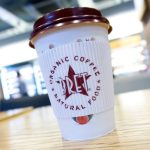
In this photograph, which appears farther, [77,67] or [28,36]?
[28,36]

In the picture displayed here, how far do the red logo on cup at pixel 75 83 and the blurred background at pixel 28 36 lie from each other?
11.8ft

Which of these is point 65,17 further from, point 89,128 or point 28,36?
point 28,36

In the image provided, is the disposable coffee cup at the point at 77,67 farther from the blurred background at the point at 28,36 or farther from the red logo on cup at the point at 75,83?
the blurred background at the point at 28,36

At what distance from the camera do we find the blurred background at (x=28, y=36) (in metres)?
5.11

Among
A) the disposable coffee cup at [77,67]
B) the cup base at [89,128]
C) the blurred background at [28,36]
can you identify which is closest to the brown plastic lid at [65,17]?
the disposable coffee cup at [77,67]

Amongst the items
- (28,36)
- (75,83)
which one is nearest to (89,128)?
(75,83)

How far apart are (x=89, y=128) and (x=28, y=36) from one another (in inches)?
261

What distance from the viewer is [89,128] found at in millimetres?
410

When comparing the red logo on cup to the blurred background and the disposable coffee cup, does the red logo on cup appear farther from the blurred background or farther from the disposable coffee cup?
the blurred background

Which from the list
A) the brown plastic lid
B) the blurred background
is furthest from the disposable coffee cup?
the blurred background

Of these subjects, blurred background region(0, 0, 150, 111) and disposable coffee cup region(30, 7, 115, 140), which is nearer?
disposable coffee cup region(30, 7, 115, 140)

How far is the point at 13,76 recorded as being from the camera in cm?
723

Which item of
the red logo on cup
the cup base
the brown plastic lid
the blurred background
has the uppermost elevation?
the blurred background

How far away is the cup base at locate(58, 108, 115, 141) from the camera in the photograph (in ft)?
1.34
